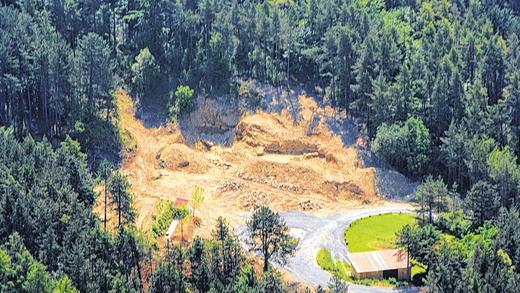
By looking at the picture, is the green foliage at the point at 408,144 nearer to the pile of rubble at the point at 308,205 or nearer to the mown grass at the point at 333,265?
the pile of rubble at the point at 308,205

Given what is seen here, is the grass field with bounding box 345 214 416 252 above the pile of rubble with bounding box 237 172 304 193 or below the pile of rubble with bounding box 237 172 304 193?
below

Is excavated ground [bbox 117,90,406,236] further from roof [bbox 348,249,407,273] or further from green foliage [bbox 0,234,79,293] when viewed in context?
green foliage [bbox 0,234,79,293]

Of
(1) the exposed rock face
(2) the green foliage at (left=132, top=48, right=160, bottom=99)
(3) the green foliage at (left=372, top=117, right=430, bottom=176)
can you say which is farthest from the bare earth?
(3) the green foliage at (left=372, top=117, right=430, bottom=176)

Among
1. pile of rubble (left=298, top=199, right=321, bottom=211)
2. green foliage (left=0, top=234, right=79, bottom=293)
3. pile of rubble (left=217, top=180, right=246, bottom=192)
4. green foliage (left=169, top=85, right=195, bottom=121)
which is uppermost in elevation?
green foliage (left=169, top=85, right=195, bottom=121)

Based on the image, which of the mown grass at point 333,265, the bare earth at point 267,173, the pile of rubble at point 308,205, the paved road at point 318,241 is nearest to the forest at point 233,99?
the bare earth at point 267,173

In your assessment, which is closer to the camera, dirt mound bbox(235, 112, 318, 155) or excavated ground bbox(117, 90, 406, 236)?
excavated ground bbox(117, 90, 406, 236)

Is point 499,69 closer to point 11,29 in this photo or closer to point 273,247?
point 273,247

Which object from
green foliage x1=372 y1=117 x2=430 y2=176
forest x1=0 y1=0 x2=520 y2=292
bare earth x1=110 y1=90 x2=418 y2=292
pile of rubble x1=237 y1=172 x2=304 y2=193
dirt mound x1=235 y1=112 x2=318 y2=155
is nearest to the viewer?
forest x1=0 y1=0 x2=520 y2=292
